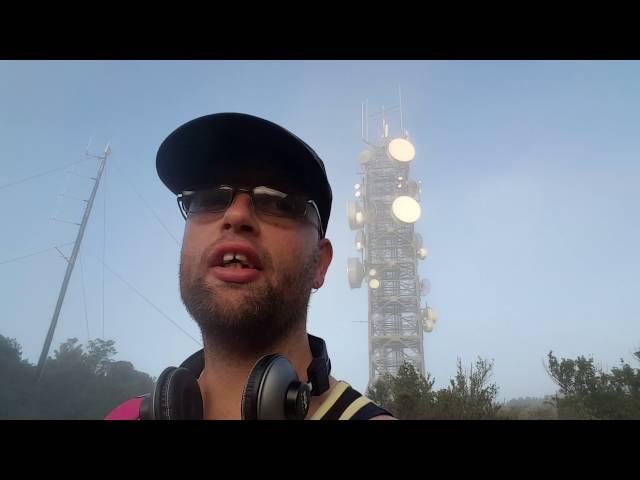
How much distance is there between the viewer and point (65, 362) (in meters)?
22.9

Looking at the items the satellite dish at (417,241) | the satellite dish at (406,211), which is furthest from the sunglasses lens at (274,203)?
the satellite dish at (417,241)

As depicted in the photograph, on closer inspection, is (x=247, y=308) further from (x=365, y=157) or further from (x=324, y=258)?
(x=365, y=157)

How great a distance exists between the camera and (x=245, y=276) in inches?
54.3

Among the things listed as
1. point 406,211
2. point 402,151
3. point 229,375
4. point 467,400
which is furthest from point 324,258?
point 402,151

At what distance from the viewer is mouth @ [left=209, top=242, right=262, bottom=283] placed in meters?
1.38

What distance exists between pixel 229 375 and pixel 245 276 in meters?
0.44

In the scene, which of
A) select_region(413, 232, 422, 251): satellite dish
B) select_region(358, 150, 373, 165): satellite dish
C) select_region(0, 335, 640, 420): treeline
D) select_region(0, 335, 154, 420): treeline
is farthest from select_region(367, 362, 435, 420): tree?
select_region(358, 150, 373, 165): satellite dish

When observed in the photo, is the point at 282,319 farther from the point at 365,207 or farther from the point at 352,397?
the point at 365,207

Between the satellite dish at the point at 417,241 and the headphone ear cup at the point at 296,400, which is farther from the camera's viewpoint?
the satellite dish at the point at 417,241

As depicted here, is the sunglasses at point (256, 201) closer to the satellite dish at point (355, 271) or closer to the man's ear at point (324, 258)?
the man's ear at point (324, 258)

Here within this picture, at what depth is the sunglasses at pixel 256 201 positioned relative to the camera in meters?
1.52

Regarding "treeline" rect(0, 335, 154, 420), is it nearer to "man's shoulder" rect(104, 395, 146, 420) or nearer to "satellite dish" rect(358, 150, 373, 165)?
"man's shoulder" rect(104, 395, 146, 420)

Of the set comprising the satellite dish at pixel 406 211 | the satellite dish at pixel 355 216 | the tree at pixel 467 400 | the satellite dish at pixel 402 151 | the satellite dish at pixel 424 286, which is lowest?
the tree at pixel 467 400
